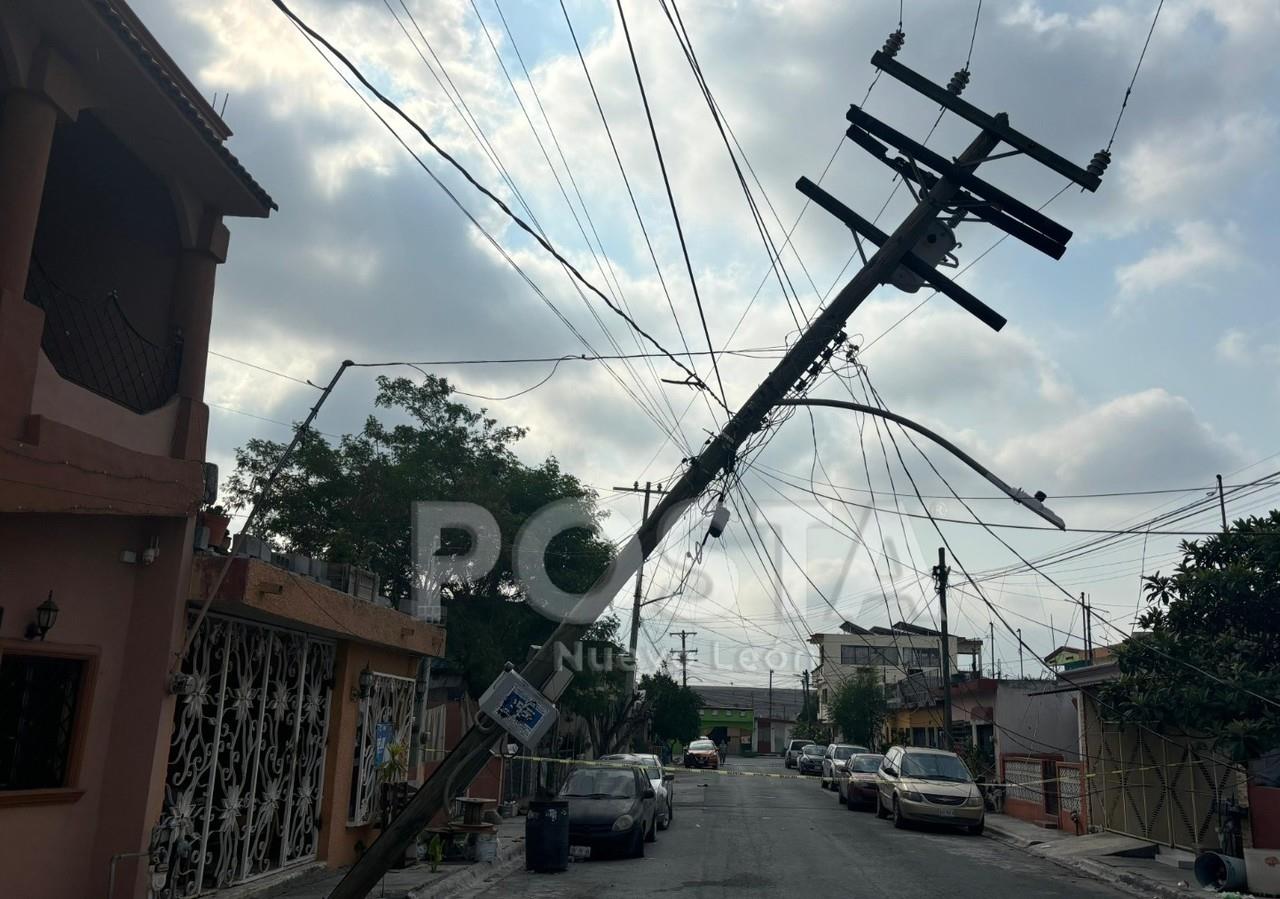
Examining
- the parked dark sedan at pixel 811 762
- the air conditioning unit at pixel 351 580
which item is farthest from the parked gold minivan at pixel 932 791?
the parked dark sedan at pixel 811 762

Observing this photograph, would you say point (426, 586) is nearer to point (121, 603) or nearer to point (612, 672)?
point (612, 672)

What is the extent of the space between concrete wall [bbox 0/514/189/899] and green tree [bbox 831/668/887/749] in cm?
4742

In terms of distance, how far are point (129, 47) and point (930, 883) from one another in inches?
513

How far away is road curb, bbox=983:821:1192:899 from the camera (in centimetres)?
1341

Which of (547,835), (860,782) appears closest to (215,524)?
(547,835)

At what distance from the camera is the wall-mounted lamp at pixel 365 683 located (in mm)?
14245

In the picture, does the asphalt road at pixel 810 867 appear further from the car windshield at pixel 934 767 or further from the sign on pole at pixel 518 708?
the sign on pole at pixel 518 708

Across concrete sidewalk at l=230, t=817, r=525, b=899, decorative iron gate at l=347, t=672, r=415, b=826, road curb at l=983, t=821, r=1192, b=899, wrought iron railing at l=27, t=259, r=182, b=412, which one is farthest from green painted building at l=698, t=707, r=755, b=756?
wrought iron railing at l=27, t=259, r=182, b=412

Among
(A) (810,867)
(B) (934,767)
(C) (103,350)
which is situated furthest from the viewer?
(B) (934,767)

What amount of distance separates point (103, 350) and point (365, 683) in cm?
642

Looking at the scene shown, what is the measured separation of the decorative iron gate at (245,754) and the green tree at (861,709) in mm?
43858

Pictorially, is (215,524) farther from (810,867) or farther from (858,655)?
(858,655)

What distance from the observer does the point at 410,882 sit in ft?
41.7

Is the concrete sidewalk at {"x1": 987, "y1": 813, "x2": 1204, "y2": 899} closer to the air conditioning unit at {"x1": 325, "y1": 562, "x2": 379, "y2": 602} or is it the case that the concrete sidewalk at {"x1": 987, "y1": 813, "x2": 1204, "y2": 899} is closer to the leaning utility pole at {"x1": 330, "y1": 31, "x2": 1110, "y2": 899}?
the leaning utility pole at {"x1": 330, "y1": 31, "x2": 1110, "y2": 899}
